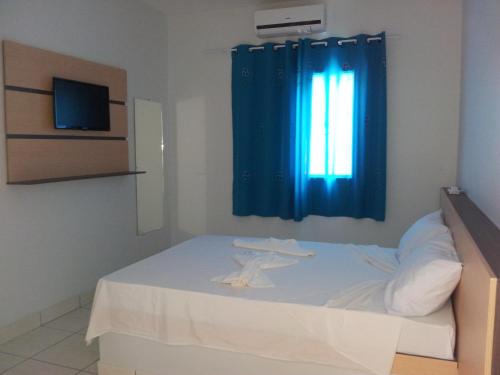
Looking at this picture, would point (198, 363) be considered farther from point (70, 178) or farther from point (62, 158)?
point (62, 158)

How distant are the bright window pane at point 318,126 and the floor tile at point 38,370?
274cm

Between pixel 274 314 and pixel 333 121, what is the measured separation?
8.08ft

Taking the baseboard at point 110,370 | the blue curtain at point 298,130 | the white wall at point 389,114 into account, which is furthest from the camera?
the blue curtain at point 298,130

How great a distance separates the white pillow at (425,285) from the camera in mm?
1893

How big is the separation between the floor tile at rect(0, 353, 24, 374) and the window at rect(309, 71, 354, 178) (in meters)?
2.89

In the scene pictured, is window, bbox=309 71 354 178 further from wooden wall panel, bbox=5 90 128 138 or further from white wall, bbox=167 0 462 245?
wooden wall panel, bbox=5 90 128 138

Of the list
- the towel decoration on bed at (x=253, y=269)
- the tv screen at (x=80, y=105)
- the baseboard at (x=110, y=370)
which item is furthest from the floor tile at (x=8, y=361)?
the tv screen at (x=80, y=105)

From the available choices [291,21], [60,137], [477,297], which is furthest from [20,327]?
[291,21]

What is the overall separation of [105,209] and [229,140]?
1513 mm

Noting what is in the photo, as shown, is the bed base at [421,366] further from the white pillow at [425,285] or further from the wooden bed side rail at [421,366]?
the white pillow at [425,285]

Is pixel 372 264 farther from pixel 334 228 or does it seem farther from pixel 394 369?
pixel 334 228

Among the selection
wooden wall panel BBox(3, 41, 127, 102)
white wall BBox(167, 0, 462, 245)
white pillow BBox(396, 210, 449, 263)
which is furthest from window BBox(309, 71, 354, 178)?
wooden wall panel BBox(3, 41, 127, 102)

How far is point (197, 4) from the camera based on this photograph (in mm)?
4391

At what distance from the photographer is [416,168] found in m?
4.01
